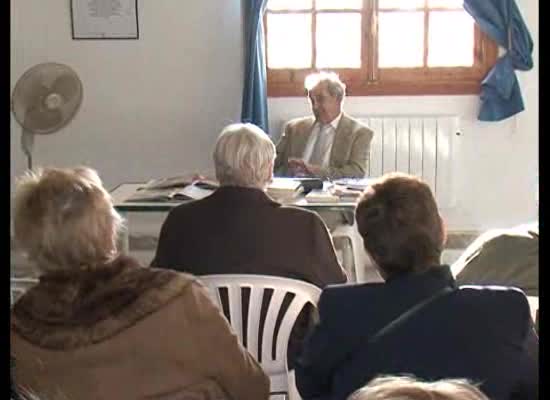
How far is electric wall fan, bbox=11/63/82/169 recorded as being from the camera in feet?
16.4

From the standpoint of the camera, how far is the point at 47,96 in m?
5.06

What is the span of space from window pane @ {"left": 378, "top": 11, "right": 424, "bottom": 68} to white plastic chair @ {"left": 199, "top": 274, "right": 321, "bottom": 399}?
3.07m

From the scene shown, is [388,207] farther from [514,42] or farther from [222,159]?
[514,42]

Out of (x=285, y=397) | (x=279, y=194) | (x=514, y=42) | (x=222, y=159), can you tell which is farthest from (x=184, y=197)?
(x=514, y=42)

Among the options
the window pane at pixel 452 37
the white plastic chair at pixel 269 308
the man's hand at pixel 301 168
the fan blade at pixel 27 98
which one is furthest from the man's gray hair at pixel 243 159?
the window pane at pixel 452 37

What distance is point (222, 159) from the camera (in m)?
2.91

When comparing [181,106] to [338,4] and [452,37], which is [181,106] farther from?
[452,37]

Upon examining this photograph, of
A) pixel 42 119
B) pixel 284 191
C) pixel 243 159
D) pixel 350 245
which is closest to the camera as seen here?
pixel 243 159

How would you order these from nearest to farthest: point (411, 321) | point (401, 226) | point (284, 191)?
point (411, 321), point (401, 226), point (284, 191)

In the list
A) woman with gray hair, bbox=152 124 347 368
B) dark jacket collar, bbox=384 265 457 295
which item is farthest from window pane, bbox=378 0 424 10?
dark jacket collar, bbox=384 265 457 295

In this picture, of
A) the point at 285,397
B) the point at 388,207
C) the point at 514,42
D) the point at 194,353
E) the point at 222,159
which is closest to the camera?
the point at 194,353

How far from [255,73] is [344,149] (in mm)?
951

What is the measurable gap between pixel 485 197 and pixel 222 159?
2851mm

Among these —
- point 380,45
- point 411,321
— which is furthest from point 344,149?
point 411,321
